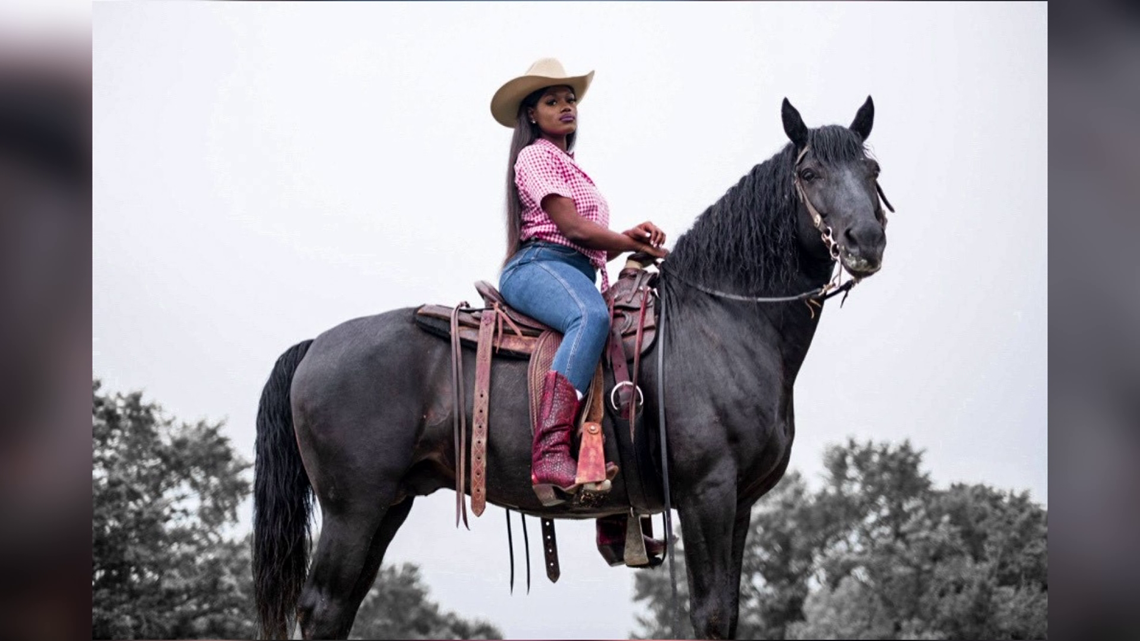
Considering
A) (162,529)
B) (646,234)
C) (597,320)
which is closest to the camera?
(597,320)

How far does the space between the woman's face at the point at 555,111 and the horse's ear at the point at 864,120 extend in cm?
128

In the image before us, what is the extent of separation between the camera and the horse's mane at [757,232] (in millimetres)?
5133

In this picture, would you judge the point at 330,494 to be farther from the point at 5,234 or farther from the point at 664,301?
the point at 5,234

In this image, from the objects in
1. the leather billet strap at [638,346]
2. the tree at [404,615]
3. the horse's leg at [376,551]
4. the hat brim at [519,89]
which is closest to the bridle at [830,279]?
the leather billet strap at [638,346]

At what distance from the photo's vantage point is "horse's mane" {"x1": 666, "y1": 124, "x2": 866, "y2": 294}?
5.13 metres

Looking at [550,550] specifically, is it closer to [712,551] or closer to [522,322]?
[712,551]

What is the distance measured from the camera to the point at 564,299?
16.7ft

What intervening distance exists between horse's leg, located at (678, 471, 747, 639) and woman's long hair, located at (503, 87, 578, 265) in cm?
146

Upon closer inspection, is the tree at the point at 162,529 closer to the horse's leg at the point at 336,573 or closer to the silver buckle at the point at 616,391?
the horse's leg at the point at 336,573

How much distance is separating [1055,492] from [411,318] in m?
3.09

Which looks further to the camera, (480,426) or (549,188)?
(549,188)

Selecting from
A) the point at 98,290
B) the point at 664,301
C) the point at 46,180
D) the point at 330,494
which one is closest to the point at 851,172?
the point at 664,301

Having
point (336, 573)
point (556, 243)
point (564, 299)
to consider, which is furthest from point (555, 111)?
point (336, 573)

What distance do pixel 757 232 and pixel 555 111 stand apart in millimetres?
1090
